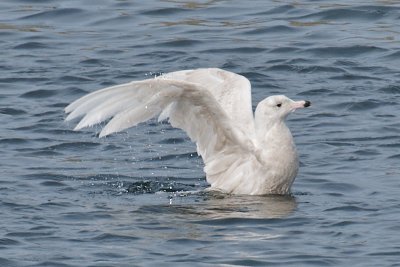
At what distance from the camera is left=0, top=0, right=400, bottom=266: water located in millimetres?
10516

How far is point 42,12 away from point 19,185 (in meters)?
7.95

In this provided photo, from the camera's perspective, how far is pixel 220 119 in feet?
39.8

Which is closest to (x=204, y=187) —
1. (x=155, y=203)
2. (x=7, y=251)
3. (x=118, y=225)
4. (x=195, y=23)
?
(x=155, y=203)

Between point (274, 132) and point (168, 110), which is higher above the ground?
point (168, 110)

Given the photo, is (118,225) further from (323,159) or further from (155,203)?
(323,159)

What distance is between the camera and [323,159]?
1352 cm

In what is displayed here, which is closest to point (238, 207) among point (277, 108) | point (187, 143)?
point (277, 108)

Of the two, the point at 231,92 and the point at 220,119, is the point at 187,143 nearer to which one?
the point at 231,92

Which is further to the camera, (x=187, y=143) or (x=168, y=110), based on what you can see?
(x=187, y=143)

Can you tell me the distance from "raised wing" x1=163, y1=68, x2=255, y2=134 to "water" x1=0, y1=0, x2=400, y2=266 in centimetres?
67

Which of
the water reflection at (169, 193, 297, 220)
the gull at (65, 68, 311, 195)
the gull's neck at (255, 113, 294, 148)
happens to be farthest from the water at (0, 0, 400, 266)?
the gull's neck at (255, 113, 294, 148)

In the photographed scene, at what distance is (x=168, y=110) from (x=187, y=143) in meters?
2.32

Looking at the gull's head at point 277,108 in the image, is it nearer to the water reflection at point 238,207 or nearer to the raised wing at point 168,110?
the raised wing at point 168,110

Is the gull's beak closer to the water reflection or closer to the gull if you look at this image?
the gull
